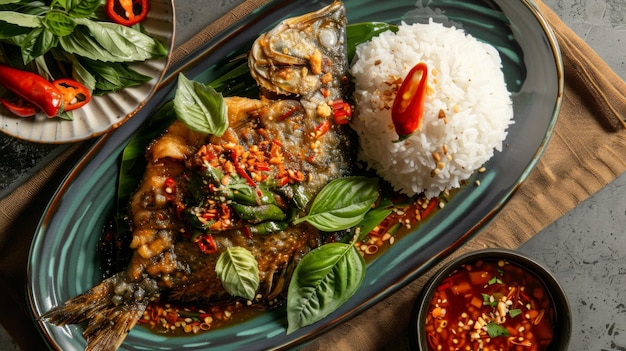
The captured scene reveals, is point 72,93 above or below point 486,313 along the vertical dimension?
above

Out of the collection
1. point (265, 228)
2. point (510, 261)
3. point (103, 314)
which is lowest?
point (103, 314)

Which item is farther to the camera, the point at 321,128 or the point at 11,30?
the point at 321,128

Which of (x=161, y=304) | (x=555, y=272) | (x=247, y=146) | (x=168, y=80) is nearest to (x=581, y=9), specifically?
(x=555, y=272)

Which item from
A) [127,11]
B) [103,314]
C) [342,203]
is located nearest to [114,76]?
[127,11]

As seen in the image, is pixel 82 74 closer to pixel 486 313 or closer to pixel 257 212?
pixel 257 212

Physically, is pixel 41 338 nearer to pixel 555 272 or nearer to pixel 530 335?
pixel 530 335

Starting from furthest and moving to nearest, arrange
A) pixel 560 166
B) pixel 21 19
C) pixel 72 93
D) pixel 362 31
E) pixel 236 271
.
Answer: pixel 560 166 < pixel 362 31 < pixel 72 93 < pixel 236 271 < pixel 21 19
